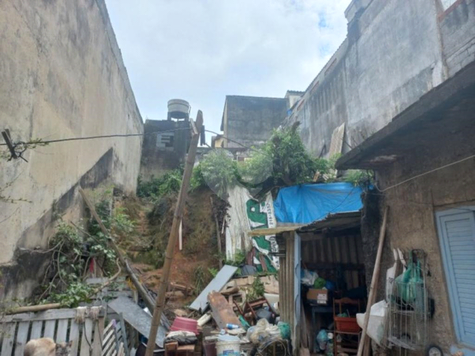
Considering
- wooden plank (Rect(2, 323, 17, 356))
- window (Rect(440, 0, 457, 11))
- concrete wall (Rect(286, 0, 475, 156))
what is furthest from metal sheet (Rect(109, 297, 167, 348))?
window (Rect(440, 0, 457, 11))

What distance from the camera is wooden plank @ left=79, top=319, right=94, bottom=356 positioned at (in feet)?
10.7

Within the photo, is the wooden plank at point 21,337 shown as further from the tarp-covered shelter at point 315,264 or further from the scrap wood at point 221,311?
the scrap wood at point 221,311

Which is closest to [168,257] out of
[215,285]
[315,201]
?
[215,285]

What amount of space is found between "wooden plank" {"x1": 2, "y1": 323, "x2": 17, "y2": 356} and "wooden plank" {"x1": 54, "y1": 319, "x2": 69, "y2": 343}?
47 centimetres

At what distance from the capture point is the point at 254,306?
26.4 ft

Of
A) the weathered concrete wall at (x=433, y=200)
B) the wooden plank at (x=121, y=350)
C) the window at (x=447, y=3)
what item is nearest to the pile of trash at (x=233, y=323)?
the wooden plank at (x=121, y=350)

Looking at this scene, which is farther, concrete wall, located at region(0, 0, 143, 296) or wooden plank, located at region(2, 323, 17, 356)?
concrete wall, located at region(0, 0, 143, 296)

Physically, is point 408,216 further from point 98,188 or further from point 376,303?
point 98,188

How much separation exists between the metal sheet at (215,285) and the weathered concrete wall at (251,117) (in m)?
13.7

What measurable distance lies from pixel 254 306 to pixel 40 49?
7.27 metres

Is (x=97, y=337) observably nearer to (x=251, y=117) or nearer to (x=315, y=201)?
(x=315, y=201)

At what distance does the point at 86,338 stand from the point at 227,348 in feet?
9.34

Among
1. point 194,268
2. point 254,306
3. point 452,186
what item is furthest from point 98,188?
point 452,186

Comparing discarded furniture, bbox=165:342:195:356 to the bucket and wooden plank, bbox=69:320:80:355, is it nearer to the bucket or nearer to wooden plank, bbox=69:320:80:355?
the bucket
